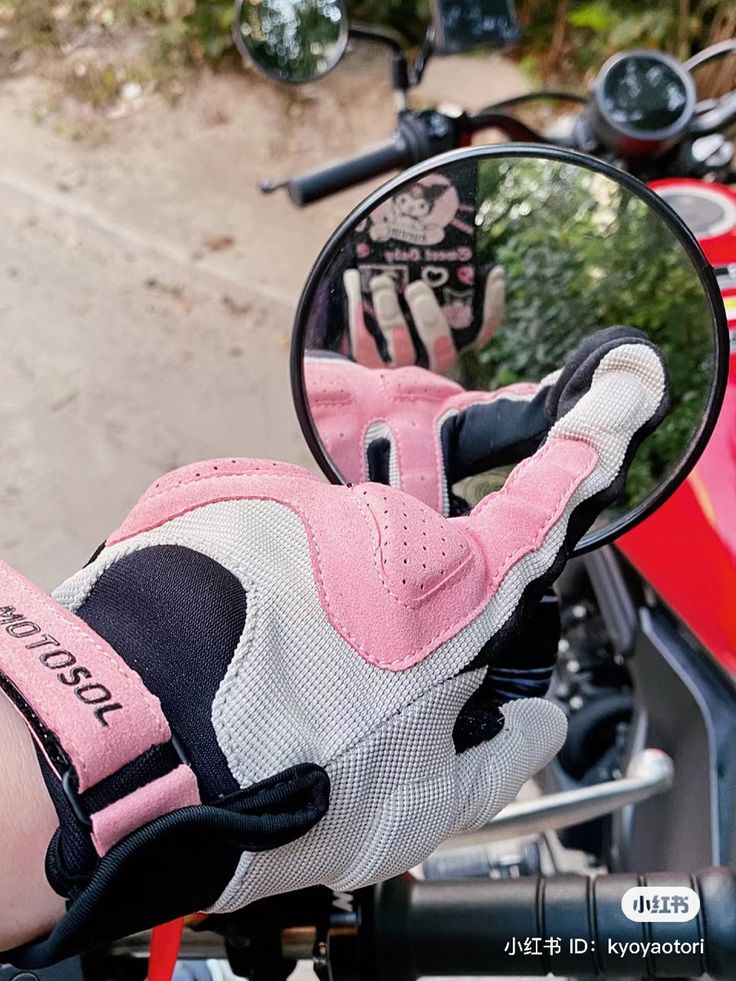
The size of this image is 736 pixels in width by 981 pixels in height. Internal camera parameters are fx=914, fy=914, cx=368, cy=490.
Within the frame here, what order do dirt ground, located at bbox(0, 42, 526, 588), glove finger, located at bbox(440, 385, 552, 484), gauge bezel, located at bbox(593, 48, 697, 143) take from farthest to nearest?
dirt ground, located at bbox(0, 42, 526, 588) → gauge bezel, located at bbox(593, 48, 697, 143) → glove finger, located at bbox(440, 385, 552, 484)

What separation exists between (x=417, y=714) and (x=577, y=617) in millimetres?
803

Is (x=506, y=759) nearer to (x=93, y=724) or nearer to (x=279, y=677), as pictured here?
(x=279, y=677)

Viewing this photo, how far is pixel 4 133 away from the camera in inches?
128

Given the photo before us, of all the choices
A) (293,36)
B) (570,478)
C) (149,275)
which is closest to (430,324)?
(570,478)

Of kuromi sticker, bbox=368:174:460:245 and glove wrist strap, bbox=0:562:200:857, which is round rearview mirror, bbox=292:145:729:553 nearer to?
kuromi sticker, bbox=368:174:460:245

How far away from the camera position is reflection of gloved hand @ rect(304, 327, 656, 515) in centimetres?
80

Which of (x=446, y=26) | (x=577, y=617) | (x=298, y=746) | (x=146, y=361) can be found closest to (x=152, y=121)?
(x=146, y=361)

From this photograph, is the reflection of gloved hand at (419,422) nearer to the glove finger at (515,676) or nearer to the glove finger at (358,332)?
the glove finger at (358,332)

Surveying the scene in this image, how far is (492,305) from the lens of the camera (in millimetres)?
943

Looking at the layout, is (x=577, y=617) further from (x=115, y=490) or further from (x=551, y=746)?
(x=115, y=490)

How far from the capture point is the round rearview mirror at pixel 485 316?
805 millimetres

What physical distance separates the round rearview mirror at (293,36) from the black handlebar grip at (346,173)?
0.27m

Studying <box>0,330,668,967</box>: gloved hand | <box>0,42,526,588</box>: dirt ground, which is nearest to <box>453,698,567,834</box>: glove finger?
<box>0,330,668,967</box>: gloved hand

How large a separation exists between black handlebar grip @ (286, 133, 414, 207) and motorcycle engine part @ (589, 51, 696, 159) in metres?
0.26
